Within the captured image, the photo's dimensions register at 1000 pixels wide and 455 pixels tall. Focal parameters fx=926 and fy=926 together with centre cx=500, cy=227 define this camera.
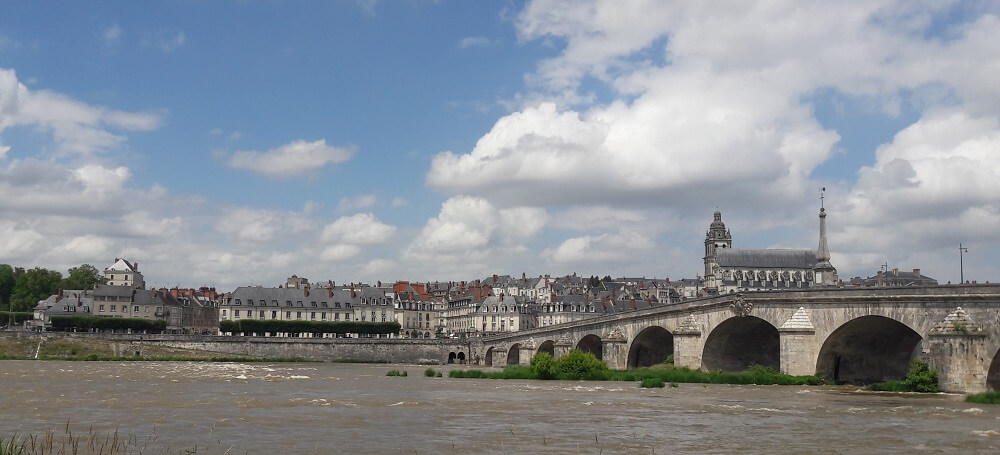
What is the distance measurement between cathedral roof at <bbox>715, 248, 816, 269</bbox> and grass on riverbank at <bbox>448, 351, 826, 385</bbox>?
301ft

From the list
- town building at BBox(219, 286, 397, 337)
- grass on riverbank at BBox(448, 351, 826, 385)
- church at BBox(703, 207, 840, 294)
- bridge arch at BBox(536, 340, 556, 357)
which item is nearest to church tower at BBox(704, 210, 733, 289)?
church at BBox(703, 207, 840, 294)

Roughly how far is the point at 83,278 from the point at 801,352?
3967 inches

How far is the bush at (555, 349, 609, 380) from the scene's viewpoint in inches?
1743

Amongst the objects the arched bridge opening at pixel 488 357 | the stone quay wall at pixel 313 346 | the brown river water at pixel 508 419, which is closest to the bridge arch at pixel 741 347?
the brown river water at pixel 508 419

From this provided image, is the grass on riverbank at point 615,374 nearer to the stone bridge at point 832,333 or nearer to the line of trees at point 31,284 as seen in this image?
the stone bridge at point 832,333

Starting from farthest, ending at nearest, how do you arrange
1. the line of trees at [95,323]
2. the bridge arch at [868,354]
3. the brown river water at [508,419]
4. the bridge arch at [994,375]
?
1. the line of trees at [95,323]
2. the bridge arch at [868,354]
3. the bridge arch at [994,375]
4. the brown river water at [508,419]

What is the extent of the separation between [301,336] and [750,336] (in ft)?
196

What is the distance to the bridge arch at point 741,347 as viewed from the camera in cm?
4534

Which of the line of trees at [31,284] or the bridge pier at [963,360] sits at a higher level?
the line of trees at [31,284]

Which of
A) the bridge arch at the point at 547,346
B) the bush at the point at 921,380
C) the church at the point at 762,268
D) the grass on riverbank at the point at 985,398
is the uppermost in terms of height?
the church at the point at 762,268

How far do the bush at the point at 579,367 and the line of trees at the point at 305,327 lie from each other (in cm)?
5521

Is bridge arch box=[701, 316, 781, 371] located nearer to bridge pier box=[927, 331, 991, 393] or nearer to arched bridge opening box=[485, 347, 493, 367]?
bridge pier box=[927, 331, 991, 393]

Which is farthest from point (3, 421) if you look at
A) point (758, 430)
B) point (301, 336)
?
Answer: point (301, 336)

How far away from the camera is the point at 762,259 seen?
5443 inches
